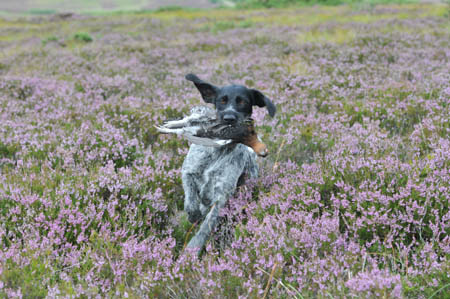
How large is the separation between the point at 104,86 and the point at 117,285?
20.3 feet

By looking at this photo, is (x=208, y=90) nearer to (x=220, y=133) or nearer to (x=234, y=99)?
(x=234, y=99)

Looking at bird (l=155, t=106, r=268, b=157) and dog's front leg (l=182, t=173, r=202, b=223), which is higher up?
bird (l=155, t=106, r=268, b=157)

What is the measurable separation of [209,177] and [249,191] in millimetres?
504

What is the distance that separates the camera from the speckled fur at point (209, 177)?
334cm

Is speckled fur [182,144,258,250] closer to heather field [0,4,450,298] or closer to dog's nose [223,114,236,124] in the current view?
heather field [0,4,450,298]


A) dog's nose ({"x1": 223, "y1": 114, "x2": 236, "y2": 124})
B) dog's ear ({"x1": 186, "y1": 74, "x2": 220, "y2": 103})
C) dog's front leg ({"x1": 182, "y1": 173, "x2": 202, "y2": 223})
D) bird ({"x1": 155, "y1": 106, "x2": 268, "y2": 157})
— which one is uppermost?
dog's ear ({"x1": 186, "y1": 74, "x2": 220, "y2": 103})

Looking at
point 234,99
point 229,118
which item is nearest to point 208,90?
point 234,99

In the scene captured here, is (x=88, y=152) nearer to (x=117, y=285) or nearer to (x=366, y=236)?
(x=117, y=285)

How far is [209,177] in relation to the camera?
133 inches

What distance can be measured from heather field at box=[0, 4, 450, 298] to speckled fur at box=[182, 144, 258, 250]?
189 mm

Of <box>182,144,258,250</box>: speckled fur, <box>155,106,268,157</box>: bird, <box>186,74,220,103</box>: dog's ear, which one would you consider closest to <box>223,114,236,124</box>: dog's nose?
<box>155,106,268,157</box>: bird

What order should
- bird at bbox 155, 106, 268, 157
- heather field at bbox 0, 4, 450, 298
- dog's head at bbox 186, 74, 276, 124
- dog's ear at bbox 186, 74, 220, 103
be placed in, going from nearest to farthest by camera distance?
1. heather field at bbox 0, 4, 450, 298
2. bird at bbox 155, 106, 268, 157
3. dog's head at bbox 186, 74, 276, 124
4. dog's ear at bbox 186, 74, 220, 103

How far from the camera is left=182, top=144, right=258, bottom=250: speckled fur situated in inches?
131

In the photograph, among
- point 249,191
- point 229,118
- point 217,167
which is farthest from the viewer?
point 249,191
